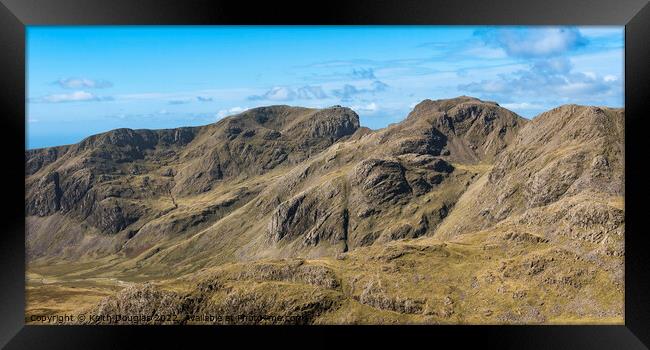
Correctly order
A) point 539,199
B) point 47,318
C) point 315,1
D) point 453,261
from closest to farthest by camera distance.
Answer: point 315,1
point 453,261
point 47,318
point 539,199

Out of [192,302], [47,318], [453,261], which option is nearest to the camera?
[192,302]

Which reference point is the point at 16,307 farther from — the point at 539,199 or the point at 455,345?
the point at 539,199

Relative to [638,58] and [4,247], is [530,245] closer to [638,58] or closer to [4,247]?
[638,58]

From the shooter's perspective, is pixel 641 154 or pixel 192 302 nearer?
pixel 641 154

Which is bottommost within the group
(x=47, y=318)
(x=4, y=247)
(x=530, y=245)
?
(x=47, y=318)

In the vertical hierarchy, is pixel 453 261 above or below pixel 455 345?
below

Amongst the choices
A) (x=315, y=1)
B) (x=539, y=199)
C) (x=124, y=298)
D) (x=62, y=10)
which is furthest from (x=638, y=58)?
(x=539, y=199)
